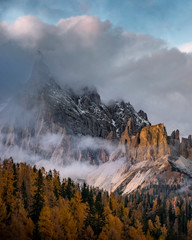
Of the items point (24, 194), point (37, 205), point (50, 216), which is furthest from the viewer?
point (24, 194)

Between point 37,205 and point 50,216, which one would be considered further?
point 37,205

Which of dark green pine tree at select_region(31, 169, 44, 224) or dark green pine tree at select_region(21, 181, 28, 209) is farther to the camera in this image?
dark green pine tree at select_region(21, 181, 28, 209)

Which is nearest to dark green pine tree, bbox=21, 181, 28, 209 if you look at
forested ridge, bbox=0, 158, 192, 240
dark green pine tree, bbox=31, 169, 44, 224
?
forested ridge, bbox=0, 158, 192, 240

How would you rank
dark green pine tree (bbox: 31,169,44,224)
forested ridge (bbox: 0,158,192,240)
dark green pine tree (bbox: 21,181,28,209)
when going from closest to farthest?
forested ridge (bbox: 0,158,192,240) → dark green pine tree (bbox: 31,169,44,224) → dark green pine tree (bbox: 21,181,28,209)

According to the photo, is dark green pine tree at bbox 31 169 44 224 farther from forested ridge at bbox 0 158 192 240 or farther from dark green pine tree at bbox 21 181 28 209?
dark green pine tree at bbox 21 181 28 209

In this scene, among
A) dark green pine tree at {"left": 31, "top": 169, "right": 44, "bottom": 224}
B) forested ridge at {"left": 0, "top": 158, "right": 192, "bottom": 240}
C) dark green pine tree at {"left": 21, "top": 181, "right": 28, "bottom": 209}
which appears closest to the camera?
forested ridge at {"left": 0, "top": 158, "right": 192, "bottom": 240}

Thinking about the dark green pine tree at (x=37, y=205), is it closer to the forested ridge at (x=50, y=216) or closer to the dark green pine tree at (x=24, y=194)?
the forested ridge at (x=50, y=216)

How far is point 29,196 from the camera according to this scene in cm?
11244

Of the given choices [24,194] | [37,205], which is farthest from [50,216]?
[24,194]

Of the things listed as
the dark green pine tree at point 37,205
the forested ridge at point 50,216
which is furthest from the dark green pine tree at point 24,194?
the dark green pine tree at point 37,205

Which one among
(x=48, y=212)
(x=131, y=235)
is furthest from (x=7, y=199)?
(x=131, y=235)

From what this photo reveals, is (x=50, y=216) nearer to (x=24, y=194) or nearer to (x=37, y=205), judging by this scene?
(x=37, y=205)

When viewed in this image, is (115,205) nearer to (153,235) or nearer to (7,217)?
(153,235)

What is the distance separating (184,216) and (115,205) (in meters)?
56.1
